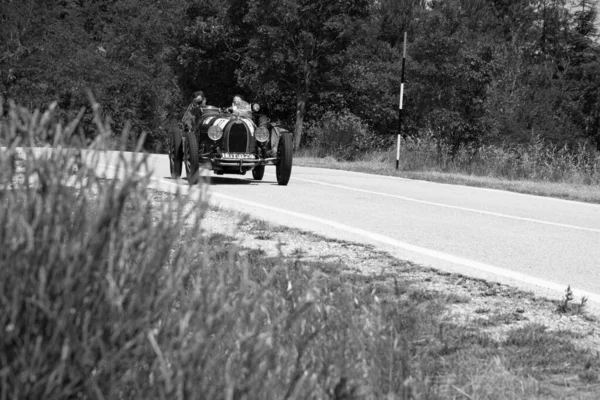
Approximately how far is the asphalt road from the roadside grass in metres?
1.16

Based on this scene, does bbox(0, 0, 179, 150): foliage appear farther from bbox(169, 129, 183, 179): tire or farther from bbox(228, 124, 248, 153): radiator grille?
bbox(228, 124, 248, 153): radiator grille

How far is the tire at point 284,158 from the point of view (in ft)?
42.7

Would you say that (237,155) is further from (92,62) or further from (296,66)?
(92,62)

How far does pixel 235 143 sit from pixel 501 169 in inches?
305

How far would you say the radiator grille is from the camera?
13.4 m

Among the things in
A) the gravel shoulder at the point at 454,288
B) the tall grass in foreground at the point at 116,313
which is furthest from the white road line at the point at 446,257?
the tall grass in foreground at the point at 116,313

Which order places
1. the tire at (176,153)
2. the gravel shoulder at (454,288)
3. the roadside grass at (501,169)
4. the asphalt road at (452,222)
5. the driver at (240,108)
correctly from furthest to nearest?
the roadside grass at (501,169)
the driver at (240,108)
the tire at (176,153)
the asphalt road at (452,222)
the gravel shoulder at (454,288)

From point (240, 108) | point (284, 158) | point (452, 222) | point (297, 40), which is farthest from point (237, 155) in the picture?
point (297, 40)

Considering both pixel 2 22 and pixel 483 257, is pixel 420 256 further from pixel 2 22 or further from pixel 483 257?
pixel 2 22

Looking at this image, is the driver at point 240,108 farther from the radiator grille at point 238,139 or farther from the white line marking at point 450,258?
the white line marking at point 450,258

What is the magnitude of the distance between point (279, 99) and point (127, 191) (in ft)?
118

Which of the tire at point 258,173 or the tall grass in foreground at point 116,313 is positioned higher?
the tall grass in foreground at point 116,313

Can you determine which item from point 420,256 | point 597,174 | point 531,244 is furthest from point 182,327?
point 597,174

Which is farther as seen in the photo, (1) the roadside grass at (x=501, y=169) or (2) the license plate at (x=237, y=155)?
(1) the roadside grass at (x=501, y=169)
